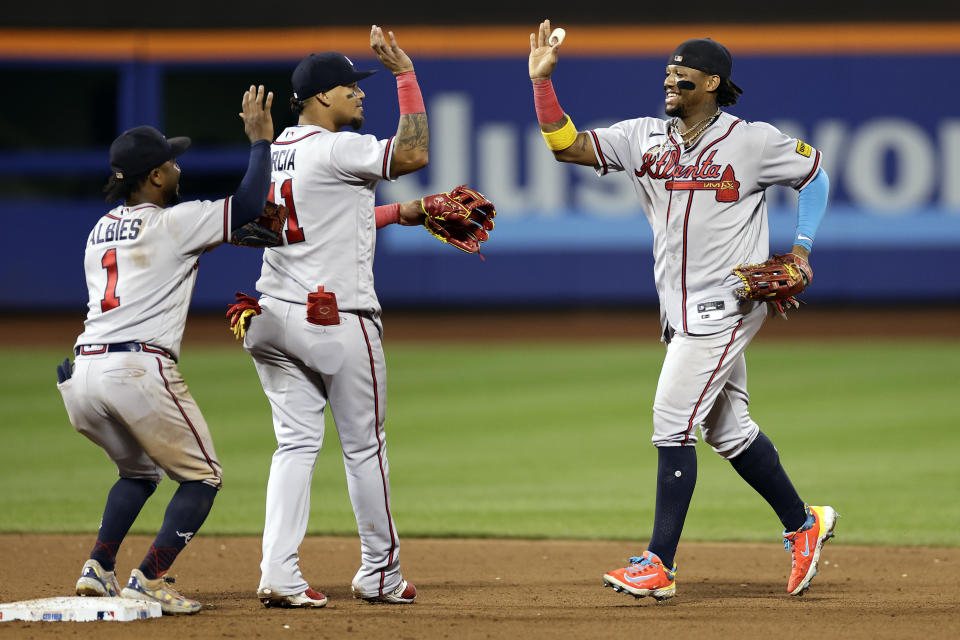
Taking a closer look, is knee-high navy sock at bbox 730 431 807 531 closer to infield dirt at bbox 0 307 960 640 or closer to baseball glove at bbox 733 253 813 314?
infield dirt at bbox 0 307 960 640

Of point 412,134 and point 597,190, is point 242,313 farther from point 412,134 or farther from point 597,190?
point 597,190

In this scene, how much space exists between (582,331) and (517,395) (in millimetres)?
5128

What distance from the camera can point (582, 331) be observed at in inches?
648

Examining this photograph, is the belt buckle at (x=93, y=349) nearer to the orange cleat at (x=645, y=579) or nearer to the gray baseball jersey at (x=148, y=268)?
the gray baseball jersey at (x=148, y=268)

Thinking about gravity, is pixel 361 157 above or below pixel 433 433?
above

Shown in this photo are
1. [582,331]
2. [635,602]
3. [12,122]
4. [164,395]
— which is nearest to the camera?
[164,395]

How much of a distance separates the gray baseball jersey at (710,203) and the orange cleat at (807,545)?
91cm

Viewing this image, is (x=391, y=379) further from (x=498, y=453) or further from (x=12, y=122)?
(x=12, y=122)

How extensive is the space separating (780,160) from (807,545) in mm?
1474

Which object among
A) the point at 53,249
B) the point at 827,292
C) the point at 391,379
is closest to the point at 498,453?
the point at 391,379

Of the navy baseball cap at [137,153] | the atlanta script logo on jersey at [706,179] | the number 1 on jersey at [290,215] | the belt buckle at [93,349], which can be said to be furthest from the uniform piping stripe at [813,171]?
the belt buckle at [93,349]

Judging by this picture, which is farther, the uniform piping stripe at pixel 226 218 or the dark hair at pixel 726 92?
the dark hair at pixel 726 92

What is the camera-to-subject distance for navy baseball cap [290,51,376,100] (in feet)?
14.9

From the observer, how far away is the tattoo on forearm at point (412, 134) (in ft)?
14.2
